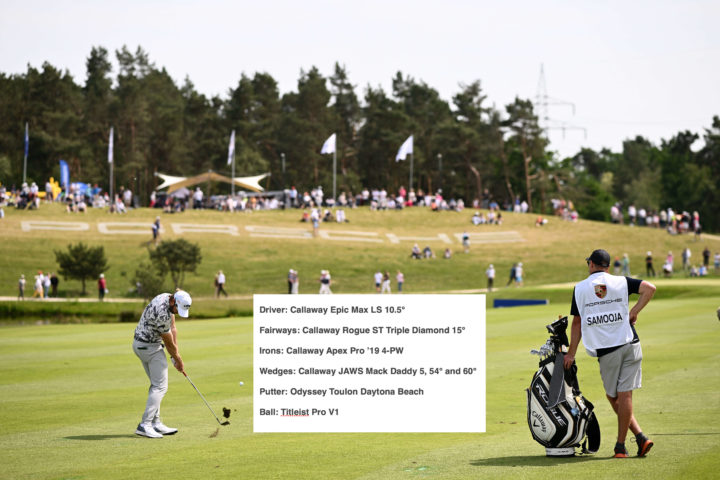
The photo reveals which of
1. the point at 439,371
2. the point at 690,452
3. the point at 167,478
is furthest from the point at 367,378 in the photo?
the point at 690,452

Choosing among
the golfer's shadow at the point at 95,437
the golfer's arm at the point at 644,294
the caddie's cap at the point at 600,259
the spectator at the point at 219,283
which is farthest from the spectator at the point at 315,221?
Answer: the golfer's arm at the point at 644,294

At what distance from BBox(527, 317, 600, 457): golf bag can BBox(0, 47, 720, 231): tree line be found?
108675 millimetres

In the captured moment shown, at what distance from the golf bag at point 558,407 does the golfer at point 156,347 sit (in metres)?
4.54

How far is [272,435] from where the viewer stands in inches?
471

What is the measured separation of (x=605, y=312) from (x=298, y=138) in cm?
11935

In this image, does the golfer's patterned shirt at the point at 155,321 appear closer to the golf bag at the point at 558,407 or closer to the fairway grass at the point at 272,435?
the fairway grass at the point at 272,435

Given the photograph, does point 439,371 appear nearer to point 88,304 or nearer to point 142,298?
point 88,304

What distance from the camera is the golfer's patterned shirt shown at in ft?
37.5

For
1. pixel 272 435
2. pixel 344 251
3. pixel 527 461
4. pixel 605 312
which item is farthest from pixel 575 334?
pixel 344 251

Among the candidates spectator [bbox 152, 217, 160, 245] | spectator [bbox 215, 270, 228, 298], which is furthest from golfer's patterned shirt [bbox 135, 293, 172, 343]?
spectator [bbox 152, 217, 160, 245]

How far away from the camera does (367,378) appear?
11.0 meters

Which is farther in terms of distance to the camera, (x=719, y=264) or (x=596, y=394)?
(x=719, y=264)

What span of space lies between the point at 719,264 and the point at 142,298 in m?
40.5

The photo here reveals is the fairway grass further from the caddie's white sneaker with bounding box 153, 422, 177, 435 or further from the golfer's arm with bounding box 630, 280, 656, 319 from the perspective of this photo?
the golfer's arm with bounding box 630, 280, 656, 319
